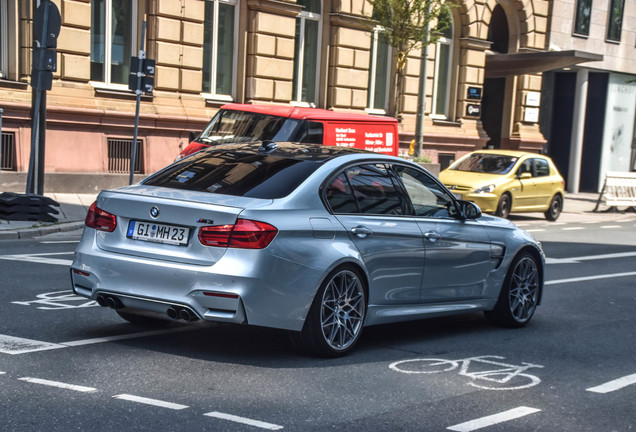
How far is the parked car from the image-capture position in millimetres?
6480

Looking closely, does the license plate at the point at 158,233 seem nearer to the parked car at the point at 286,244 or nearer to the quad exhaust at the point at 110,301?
the parked car at the point at 286,244

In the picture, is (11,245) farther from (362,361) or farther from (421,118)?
(421,118)

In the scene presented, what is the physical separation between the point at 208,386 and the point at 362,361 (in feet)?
4.69

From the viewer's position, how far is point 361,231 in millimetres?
7141

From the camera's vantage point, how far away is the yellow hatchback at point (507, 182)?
21.6 m

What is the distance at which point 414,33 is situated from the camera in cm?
2547

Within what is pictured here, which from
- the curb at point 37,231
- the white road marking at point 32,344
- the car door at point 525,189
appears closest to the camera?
the white road marking at point 32,344

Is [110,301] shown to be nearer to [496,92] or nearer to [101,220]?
[101,220]

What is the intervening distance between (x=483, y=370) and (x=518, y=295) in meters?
2.08

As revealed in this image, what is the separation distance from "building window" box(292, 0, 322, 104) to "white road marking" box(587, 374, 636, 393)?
20.4 meters

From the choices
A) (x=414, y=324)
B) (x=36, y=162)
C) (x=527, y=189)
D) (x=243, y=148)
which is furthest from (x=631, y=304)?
(x=527, y=189)

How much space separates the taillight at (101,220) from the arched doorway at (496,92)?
1090 inches

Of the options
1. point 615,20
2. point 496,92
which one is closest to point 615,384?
point 496,92

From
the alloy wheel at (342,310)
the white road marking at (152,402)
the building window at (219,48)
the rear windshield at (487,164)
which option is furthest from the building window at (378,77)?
the white road marking at (152,402)
